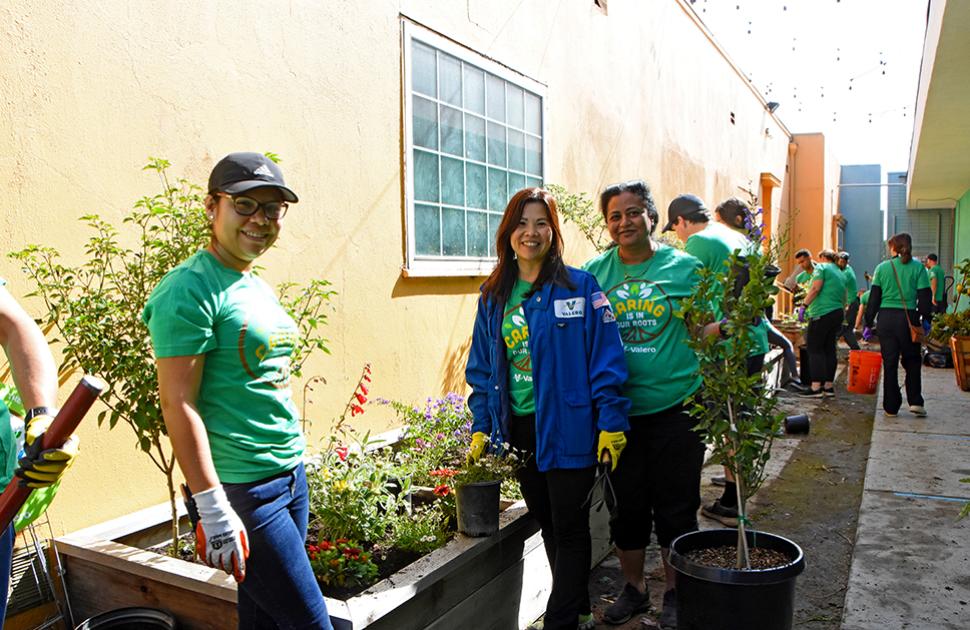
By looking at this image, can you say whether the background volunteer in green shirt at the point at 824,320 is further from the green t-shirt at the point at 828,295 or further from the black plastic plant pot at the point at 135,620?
the black plastic plant pot at the point at 135,620

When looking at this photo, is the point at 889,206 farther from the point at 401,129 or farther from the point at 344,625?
the point at 344,625

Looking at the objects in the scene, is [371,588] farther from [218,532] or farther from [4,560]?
[4,560]

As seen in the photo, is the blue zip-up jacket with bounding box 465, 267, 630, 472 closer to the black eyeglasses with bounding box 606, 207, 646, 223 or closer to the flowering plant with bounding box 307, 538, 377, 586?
the black eyeglasses with bounding box 606, 207, 646, 223

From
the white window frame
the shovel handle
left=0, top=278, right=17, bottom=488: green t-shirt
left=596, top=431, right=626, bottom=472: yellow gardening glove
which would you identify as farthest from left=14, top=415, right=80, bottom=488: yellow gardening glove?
the white window frame

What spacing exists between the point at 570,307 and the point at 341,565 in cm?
144

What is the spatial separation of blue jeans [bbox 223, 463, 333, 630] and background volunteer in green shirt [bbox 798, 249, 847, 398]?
9179mm

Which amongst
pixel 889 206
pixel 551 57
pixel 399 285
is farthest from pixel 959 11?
pixel 889 206

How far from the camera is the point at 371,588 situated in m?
2.90

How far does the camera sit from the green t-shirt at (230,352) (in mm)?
2031

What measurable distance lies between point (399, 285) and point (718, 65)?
35.2 ft

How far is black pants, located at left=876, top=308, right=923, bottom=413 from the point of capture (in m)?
8.04

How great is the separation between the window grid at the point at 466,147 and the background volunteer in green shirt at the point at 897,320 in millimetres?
4107

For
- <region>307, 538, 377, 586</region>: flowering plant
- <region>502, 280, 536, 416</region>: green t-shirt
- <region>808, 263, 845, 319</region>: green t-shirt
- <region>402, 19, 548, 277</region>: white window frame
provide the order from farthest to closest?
1. <region>808, 263, 845, 319</region>: green t-shirt
2. <region>402, 19, 548, 277</region>: white window frame
3. <region>502, 280, 536, 416</region>: green t-shirt
4. <region>307, 538, 377, 586</region>: flowering plant

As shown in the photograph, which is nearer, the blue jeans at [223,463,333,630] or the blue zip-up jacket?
the blue jeans at [223,463,333,630]
